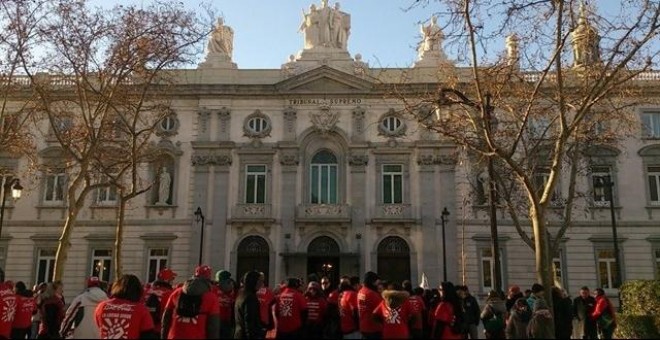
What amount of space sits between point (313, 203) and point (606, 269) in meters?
14.9

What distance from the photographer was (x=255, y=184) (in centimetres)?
3281

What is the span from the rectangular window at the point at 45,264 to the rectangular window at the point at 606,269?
2749 centimetres

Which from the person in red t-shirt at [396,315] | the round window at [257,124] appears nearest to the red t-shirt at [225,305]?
the person in red t-shirt at [396,315]

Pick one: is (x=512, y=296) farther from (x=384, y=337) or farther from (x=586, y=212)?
(x=586, y=212)

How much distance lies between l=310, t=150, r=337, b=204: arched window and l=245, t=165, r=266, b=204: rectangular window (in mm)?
2529

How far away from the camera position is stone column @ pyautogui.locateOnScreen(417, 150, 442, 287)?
30875 mm

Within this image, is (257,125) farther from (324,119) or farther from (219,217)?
(219,217)

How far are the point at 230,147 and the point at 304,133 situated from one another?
396 cm

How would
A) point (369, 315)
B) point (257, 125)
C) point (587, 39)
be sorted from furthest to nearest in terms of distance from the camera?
point (257, 125) → point (587, 39) → point (369, 315)

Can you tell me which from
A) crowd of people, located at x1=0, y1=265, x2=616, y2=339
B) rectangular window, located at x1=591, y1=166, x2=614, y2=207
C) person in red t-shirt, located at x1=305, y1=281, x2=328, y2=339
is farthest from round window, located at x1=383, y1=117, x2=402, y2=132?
person in red t-shirt, located at x1=305, y1=281, x2=328, y2=339

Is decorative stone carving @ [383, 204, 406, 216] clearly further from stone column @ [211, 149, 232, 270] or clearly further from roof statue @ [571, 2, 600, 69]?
roof statue @ [571, 2, 600, 69]

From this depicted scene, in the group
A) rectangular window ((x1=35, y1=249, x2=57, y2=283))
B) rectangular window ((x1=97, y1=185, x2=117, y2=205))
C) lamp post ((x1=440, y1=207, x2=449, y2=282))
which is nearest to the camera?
lamp post ((x1=440, y1=207, x2=449, y2=282))

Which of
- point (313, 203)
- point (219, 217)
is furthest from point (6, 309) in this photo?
point (313, 203)

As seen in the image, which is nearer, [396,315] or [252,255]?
[396,315]
